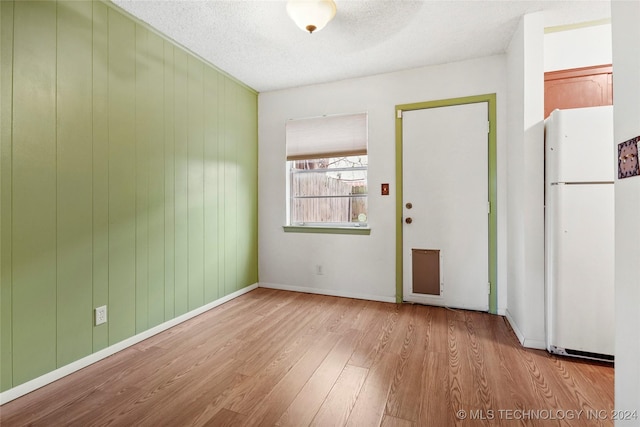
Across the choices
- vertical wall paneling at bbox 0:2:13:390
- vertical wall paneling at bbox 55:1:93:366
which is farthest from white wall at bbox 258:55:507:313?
vertical wall paneling at bbox 0:2:13:390

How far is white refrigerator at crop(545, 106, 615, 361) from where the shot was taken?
198cm

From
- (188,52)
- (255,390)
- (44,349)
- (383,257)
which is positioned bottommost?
(255,390)

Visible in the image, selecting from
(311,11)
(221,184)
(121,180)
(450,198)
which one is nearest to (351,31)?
(311,11)

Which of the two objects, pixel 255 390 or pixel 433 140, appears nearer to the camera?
pixel 255 390

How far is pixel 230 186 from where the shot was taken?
3430mm

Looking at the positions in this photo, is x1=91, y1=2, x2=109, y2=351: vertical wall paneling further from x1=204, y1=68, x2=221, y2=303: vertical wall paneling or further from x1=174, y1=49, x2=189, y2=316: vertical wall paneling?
x1=204, y1=68, x2=221, y2=303: vertical wall paneling

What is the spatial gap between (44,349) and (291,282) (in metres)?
2.42

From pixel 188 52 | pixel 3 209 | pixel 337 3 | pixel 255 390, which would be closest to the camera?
pixel 3 209

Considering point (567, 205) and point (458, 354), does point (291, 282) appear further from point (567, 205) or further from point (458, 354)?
point (567, 205)

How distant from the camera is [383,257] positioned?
11.1 feet

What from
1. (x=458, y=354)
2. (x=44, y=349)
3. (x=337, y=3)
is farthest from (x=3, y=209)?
(x=458, y=354)

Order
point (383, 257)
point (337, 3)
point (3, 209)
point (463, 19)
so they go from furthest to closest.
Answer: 1. point (383, 257)
2. point (463, 19)
3. point (337, 3)
4. point (3, 209)

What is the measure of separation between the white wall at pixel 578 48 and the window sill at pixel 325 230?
7.63 feet

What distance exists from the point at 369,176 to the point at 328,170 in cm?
58
